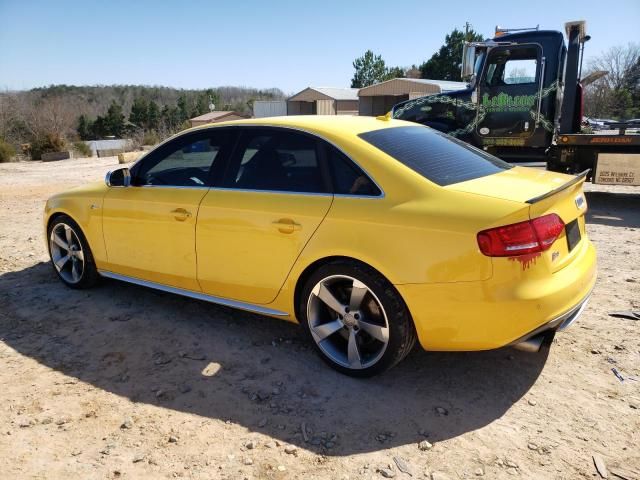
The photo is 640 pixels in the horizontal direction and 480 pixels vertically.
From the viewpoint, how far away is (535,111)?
8961 mm

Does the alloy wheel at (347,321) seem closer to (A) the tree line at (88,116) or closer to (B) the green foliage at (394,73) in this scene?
(A) the tree line at (88,116)

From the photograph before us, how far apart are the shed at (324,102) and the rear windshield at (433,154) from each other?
156 feet

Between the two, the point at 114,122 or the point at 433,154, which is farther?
the point at 114,122

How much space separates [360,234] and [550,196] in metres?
1.08

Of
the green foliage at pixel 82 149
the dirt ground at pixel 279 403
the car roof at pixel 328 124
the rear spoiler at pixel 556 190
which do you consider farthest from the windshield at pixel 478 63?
the green foliage at pixel 82 149

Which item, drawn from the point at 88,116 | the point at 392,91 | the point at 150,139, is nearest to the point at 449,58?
the point at 392,91

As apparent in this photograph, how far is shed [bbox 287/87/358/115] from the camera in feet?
168

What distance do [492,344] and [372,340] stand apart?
76 cm

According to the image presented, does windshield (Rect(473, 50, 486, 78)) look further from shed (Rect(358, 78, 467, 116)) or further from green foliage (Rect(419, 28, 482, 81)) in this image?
green foliage (Rect(419, 28, 482, 81))

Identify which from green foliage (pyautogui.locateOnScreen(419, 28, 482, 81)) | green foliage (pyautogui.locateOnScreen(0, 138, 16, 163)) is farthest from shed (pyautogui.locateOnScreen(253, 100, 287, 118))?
green foliage (pyautogui.locateOnScreen(0, 138, 16, 163))

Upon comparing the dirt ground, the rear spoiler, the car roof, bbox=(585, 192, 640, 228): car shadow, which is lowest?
the dirt ground

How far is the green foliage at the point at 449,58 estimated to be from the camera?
1998 inches

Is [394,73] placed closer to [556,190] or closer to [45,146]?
[45,146]

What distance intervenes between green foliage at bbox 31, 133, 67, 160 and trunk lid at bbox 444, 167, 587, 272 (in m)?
26.3
